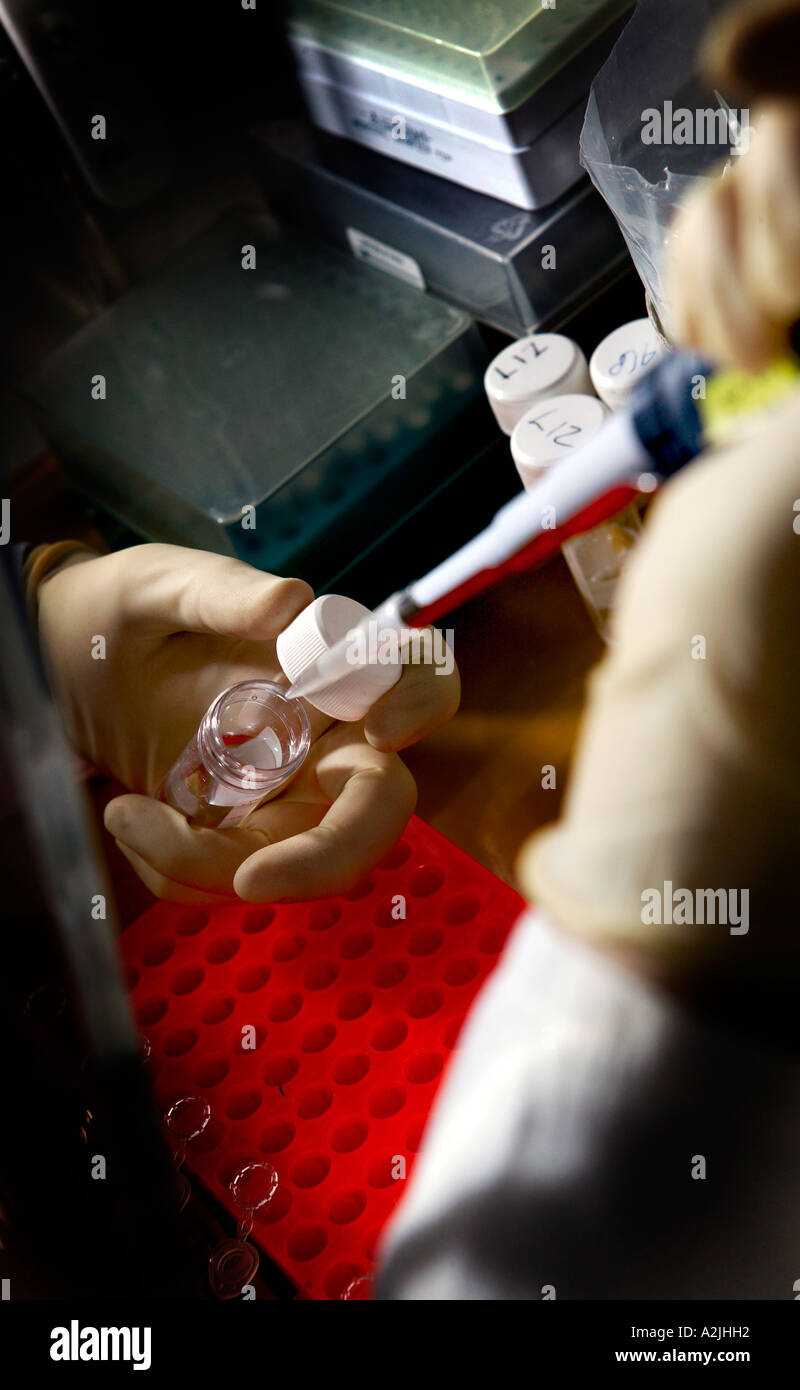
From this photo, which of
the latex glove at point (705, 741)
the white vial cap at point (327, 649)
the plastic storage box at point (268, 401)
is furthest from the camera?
the plastic storage box at point (268, 401)

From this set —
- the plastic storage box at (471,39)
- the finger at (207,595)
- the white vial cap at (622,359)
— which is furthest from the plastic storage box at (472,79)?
the finger at (207,595)

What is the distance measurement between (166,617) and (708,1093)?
376mm

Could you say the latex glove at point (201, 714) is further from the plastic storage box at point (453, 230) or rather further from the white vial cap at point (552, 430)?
the plastic storage box at point (453, 230)

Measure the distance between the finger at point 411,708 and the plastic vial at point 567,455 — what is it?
0.34 feet

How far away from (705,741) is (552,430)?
350 mm

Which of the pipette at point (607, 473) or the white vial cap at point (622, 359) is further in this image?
the white vial cap at point (622, 359)

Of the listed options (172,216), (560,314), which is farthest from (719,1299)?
(172,216)

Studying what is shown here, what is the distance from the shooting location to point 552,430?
1.89ft

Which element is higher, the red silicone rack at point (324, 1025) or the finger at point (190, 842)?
the finger at point (190, 842)

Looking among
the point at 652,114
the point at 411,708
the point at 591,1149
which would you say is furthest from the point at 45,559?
the point at 591,1149

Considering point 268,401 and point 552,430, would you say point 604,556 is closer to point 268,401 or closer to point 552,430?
point 552,430

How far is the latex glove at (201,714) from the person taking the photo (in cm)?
52

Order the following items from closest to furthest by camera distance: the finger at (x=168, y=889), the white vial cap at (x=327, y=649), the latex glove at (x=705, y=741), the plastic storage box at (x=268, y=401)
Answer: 1. the latex glove at (x=705, y=741)
2. the white vial cap at (x=327, y=649)
3. the finger at (x=168, y=889)
4. the plastic storage box at (x=268, y=401)
